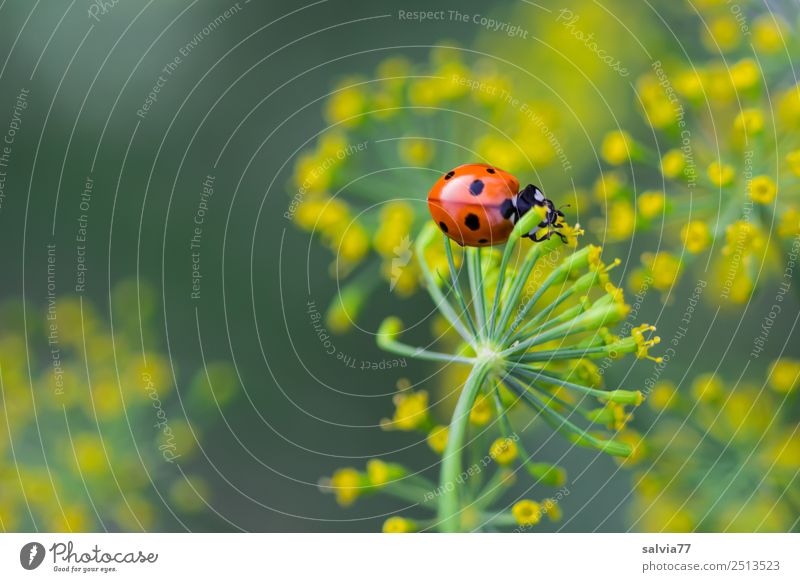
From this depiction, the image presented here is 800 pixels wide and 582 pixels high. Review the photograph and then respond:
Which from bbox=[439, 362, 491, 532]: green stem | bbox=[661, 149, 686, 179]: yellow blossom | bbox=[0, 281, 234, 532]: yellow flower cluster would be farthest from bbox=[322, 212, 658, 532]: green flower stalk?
bbox=[0, 281, 234, 532]: yellow flower cluster

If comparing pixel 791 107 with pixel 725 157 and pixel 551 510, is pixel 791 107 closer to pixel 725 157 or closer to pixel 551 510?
pixel 725 157

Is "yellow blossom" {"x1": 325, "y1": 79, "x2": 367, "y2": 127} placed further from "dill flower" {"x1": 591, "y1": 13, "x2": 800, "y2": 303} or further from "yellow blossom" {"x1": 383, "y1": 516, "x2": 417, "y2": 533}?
"yellow blossom" {"x1": 383, "y1": 516, "x2": 417, "y2": 533}

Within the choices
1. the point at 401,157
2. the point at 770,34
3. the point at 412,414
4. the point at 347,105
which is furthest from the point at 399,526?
the point at 770,34

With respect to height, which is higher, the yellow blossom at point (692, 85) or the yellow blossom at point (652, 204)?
the yellow blossom at point (692, 85)

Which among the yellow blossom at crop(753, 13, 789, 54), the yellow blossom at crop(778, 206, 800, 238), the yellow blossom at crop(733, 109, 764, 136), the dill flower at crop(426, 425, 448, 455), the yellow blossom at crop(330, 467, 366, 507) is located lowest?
the yellow blossom at crop(330, 467, 366, 507)

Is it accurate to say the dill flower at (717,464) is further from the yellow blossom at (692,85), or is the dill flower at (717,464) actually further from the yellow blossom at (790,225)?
the yellow blossom at (692,85)

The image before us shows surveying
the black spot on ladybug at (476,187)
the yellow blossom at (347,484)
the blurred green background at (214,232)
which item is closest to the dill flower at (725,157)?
the blurred green background at (214,232)
